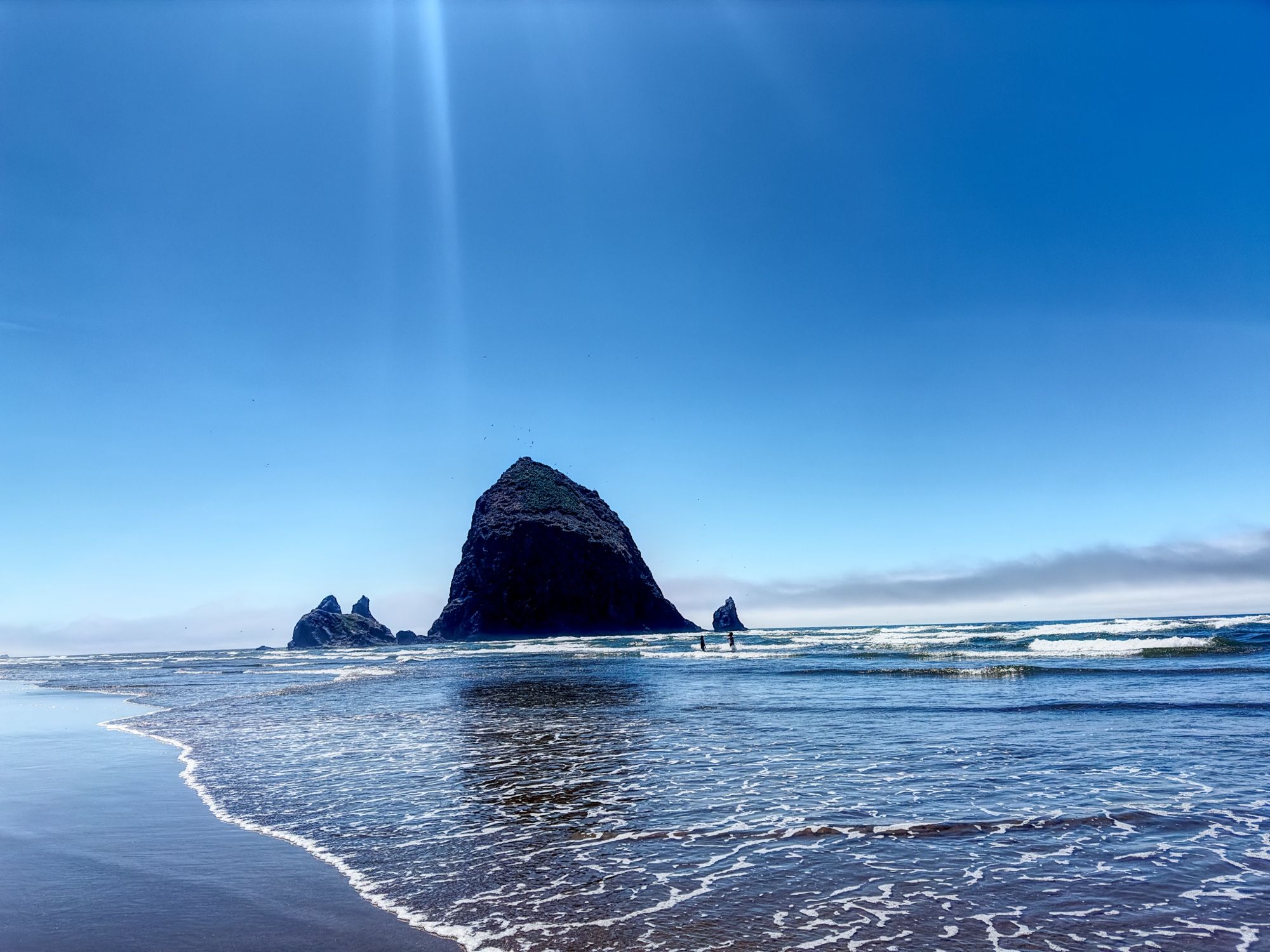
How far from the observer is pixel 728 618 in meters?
155

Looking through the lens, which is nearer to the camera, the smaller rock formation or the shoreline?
the shoreline

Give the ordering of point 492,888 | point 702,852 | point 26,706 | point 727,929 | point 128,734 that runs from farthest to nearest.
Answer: point 26,706
point 128,734
point 702,852
point 492,888
point 727,929

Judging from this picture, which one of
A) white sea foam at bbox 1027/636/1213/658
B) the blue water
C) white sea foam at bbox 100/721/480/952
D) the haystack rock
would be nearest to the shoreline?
white sea foam at bbox 100/721/480/952

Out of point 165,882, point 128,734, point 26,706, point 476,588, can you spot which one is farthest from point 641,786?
point 476,588

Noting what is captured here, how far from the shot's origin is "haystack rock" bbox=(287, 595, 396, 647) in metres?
161

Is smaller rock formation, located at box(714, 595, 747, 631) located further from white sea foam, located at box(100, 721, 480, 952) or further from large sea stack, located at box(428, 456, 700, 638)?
white sea foam, located at box(100, 721, 480, 952)

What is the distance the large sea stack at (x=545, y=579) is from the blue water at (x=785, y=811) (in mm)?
121974

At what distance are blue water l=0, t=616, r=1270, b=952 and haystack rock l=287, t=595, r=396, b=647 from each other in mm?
146205

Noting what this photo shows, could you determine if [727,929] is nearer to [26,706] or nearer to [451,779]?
[451,779]

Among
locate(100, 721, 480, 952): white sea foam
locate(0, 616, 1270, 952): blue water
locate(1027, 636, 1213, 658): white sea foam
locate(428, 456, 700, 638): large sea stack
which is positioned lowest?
locate(1027, 636, 1213, 658): white sea foam

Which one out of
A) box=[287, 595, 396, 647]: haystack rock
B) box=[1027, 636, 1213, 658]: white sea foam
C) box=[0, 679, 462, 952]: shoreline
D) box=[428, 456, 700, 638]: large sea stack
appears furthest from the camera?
box=[287, 595, 396, 647]: haystack rock

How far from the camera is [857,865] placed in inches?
320

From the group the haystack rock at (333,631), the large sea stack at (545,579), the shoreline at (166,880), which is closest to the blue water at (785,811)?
the shoreline at (166,880)

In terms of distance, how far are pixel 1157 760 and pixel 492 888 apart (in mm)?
12361
